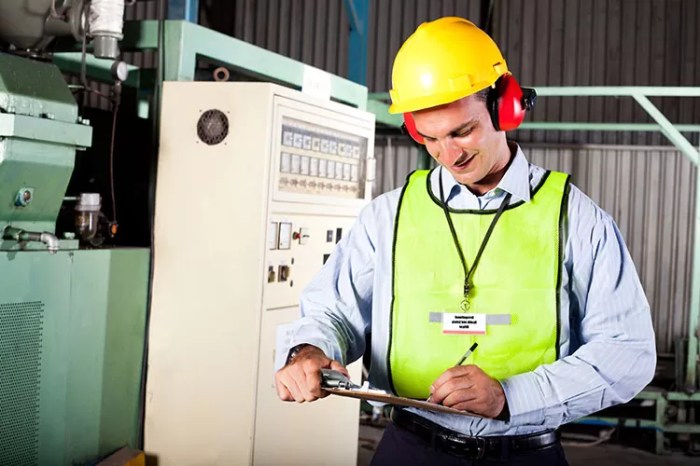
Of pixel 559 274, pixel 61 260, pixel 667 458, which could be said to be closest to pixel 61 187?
pixel 61 260

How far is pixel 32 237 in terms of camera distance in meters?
3.30

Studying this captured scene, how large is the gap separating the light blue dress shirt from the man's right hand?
0.08 metres

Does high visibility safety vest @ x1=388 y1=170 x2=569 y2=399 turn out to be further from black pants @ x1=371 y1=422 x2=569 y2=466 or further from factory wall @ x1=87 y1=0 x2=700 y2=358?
factory wall @ x1=87 y1=0 x2=700 y2=358

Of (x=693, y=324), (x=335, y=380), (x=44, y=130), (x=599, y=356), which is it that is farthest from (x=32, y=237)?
(x=693, y=324)

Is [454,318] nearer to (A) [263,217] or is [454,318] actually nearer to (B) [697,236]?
(A) [263,217]

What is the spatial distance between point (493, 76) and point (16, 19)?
2.26m

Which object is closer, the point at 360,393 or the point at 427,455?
the point at 360,393

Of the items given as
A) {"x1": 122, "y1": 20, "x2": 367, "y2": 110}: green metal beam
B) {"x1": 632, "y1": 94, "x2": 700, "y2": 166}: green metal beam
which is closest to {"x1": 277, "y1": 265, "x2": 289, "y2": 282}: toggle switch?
{"x1": 122, "y1": 20, "x2": 367, "y2": 110}: green metal beam

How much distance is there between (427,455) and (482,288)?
17.3 inches

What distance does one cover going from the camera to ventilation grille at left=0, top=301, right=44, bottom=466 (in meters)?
3.23

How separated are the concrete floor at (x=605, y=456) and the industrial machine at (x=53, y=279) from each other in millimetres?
2831

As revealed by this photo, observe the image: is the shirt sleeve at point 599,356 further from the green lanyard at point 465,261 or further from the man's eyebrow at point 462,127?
the man's eyebrow at point 462,127

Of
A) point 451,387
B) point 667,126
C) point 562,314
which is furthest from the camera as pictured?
point 667,126

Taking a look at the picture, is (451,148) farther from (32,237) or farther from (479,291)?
(32,237)
